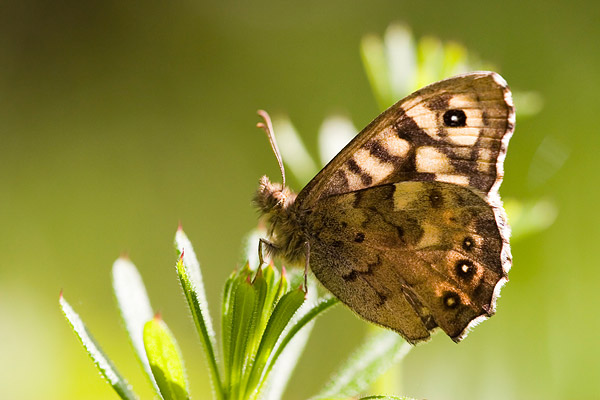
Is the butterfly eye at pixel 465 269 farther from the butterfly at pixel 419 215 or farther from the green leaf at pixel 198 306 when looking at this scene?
the green leaf at pixel 198 306

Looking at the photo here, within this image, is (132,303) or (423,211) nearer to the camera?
(132,303)

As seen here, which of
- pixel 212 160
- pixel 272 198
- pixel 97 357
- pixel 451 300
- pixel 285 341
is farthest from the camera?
pixel 212 160

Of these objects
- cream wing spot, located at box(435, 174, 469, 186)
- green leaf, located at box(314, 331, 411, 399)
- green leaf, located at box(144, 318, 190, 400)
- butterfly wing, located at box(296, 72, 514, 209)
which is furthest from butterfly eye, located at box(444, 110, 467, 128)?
green leaf, located at box(144, 318, 190, 400)

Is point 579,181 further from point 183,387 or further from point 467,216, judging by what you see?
point 183,387

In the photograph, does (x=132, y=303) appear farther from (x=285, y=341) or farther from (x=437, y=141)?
(x=437, y=141)

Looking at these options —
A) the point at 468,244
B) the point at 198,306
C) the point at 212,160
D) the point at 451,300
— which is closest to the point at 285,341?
the point at 198,306

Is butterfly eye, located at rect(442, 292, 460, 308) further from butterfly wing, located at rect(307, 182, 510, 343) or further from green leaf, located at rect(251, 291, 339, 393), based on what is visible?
green leaf, located at rect(251, 291, 339, 393)
